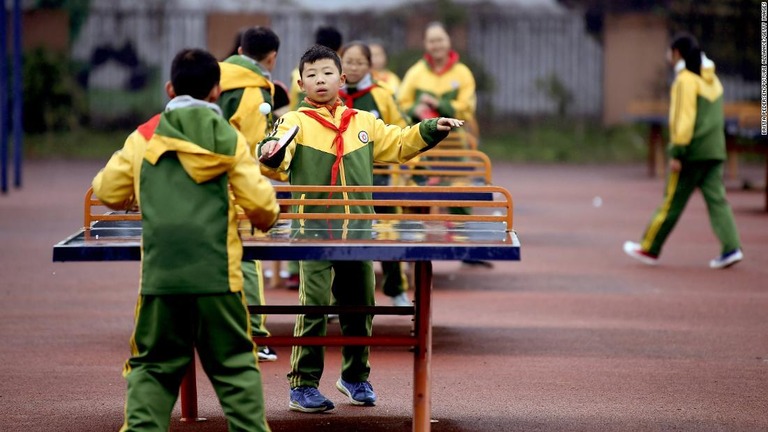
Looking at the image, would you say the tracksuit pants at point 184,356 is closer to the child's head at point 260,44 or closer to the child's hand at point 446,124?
the child's hand at point 446,124

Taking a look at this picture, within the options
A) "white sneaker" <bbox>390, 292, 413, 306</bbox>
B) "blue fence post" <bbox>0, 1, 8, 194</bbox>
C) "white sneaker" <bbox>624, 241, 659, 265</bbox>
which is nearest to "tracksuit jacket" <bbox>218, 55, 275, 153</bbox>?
"white sneaker" <bbox>390, 292, 413, 306</bbox>

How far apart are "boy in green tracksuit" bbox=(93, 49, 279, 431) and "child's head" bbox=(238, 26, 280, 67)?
3.38 meters

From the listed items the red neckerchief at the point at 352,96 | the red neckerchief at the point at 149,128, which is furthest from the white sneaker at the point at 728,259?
the red neckerchief at the point at 149,128

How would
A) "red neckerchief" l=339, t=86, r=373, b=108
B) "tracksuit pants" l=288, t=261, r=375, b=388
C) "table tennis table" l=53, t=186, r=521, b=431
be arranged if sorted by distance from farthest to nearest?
"red neckerchief" l=339, t=86, r=373, b=108 < "tracksuit pants" l=288, t=261, r=375, b=388 < "table tennis table" l=53, t=186, r=521, b=431

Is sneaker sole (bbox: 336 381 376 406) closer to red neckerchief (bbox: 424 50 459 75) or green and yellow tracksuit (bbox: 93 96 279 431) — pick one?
green and yellow tracksuit (bbox: 93 96 279 431)

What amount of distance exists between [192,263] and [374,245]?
2.31 ft

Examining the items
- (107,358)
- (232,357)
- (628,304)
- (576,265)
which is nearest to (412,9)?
(576,265)

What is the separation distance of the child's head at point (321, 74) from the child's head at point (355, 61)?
303cm

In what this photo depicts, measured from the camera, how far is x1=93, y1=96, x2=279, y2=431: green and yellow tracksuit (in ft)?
16.8

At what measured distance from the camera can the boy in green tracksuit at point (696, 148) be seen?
12.1 m

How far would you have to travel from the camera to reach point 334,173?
669 centimetres

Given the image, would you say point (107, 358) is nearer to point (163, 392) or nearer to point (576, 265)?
point (163, 392)


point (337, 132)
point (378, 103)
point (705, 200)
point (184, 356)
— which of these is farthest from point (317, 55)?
point (705, 200)

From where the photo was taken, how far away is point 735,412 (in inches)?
268
